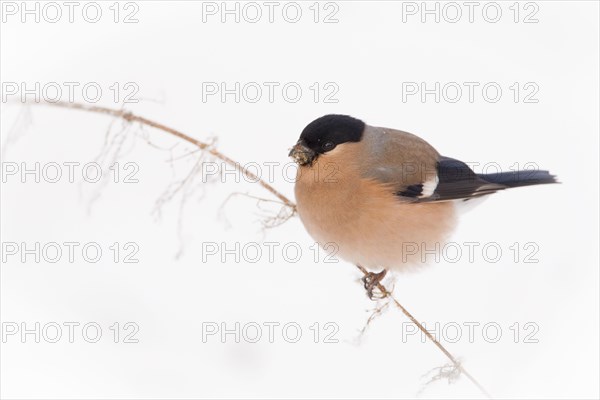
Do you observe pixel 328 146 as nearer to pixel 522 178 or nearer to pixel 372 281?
pixel 372 281

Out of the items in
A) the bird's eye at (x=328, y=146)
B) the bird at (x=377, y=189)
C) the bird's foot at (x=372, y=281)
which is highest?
the bird's eye at (x=328, y=146)

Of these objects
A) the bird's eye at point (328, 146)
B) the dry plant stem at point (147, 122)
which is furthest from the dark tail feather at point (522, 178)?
the dry plant stem at point (147, 122)

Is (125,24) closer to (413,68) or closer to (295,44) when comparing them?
(295,44)

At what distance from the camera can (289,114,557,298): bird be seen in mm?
3517

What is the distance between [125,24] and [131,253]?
257 cm

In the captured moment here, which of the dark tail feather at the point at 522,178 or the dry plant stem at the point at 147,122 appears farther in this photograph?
the dark tail feather at the point at 522,178

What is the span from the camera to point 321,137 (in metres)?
3.39

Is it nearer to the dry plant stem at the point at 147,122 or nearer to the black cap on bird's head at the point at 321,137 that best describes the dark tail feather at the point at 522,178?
the black cap on bird's head at the point at 321,137

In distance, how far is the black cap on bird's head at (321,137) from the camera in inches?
132

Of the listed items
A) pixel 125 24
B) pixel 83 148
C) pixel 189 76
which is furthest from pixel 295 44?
pixel 83 148

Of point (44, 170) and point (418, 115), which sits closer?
point (44, 170)

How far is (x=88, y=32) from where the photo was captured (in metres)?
6.32

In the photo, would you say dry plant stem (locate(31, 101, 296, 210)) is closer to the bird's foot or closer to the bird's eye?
the bird's eye

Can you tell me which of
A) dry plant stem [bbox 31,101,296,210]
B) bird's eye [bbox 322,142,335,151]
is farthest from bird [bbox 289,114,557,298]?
dry plant stem [bbox 31,101,296,210]
